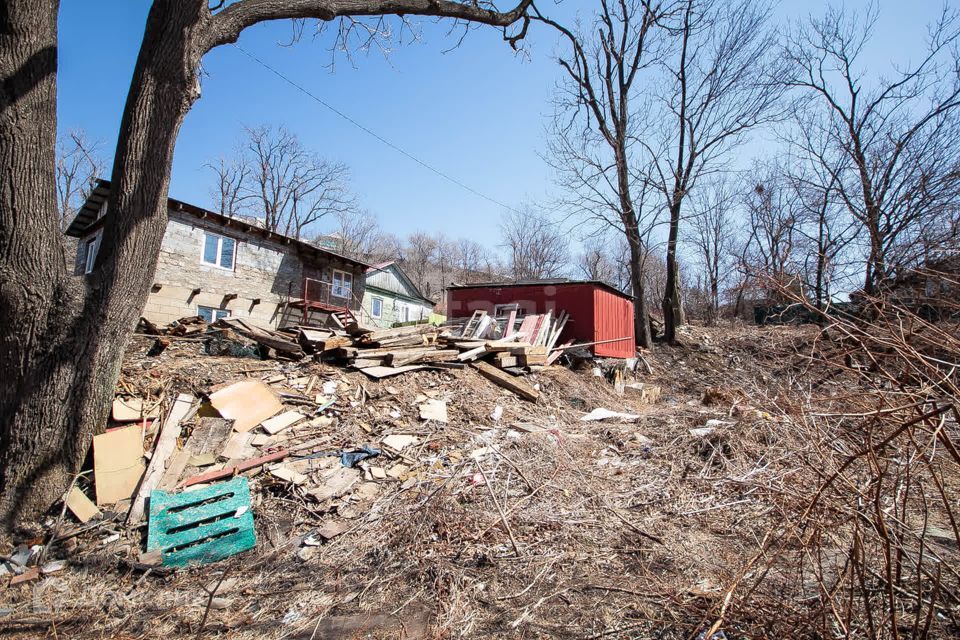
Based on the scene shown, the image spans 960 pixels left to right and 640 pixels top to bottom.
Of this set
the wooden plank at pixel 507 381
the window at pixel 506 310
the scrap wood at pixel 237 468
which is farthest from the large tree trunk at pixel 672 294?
the scrap wood at pixel 237 468

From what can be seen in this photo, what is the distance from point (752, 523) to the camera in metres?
3.84

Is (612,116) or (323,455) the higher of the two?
(612,116)

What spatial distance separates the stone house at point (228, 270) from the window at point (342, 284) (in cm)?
Result: 5

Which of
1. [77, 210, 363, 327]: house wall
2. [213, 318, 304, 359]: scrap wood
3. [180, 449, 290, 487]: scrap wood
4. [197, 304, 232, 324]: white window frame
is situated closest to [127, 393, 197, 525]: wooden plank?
[180, 449, 290, 487]: scrap wood

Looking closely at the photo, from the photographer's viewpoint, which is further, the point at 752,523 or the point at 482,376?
the point at 482,376

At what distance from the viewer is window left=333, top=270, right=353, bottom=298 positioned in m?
21.5

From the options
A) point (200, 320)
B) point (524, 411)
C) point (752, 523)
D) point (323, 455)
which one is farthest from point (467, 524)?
point (200, 320)

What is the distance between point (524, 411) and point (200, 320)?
805 centimetres

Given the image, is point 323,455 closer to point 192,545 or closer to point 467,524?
point 192,545

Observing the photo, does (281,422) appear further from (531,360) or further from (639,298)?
(639,298)

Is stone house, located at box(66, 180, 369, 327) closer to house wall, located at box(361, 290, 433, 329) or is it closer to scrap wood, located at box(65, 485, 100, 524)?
house wall, located at box(361, 290, 433, 329)

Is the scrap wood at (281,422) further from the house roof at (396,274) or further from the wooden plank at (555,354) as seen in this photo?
the house roof at (396,274)

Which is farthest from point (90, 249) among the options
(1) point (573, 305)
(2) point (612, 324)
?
(2) point (612, 324)

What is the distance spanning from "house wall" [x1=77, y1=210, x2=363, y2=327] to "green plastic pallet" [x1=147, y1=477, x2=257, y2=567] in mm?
13040
